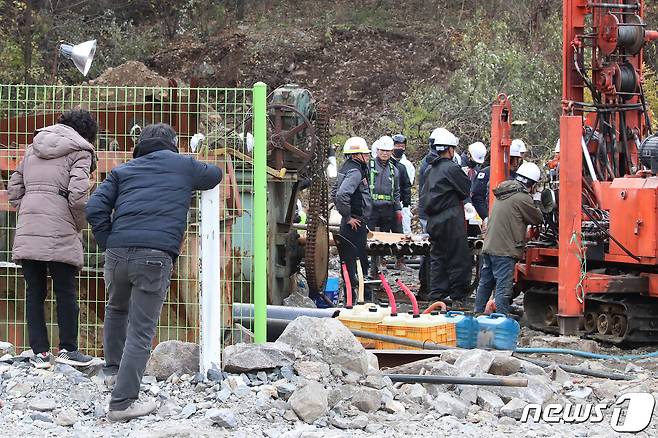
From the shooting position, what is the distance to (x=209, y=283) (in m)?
7.85

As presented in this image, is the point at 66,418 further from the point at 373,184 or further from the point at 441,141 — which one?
the point at 373,184

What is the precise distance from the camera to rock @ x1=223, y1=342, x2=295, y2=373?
304 inches

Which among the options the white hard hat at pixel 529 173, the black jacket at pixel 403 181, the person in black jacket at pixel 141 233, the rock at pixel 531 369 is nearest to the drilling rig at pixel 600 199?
the white hard hat at pixel 529 173

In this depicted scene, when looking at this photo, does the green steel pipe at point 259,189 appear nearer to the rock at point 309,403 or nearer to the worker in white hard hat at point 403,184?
the rock at point 309,403

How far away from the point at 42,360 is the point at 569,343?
4965mm

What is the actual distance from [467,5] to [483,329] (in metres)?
23.0

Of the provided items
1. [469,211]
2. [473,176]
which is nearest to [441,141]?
[469,211]

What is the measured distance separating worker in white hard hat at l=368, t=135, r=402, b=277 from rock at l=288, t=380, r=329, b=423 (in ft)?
25.6

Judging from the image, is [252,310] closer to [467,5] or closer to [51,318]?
[51,318]

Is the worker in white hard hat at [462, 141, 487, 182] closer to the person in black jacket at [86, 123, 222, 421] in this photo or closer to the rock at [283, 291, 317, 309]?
the rock at [283, 291, 317, 309]

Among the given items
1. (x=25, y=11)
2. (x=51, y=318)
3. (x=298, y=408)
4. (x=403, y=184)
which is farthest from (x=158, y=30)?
(x=298, y=408)

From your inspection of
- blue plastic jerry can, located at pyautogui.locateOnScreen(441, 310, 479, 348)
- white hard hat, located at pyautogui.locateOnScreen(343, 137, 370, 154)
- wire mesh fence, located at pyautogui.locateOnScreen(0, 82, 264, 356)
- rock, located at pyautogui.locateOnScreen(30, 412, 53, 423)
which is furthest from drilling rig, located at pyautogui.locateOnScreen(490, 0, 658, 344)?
rock, located at pyautogui.locateOnScreen(30, 412, 53, 423)

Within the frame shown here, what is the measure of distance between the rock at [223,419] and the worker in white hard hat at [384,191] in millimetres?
8136

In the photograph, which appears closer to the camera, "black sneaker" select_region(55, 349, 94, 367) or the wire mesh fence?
"black sneaker" select_region(55, 349, 94, 367)
